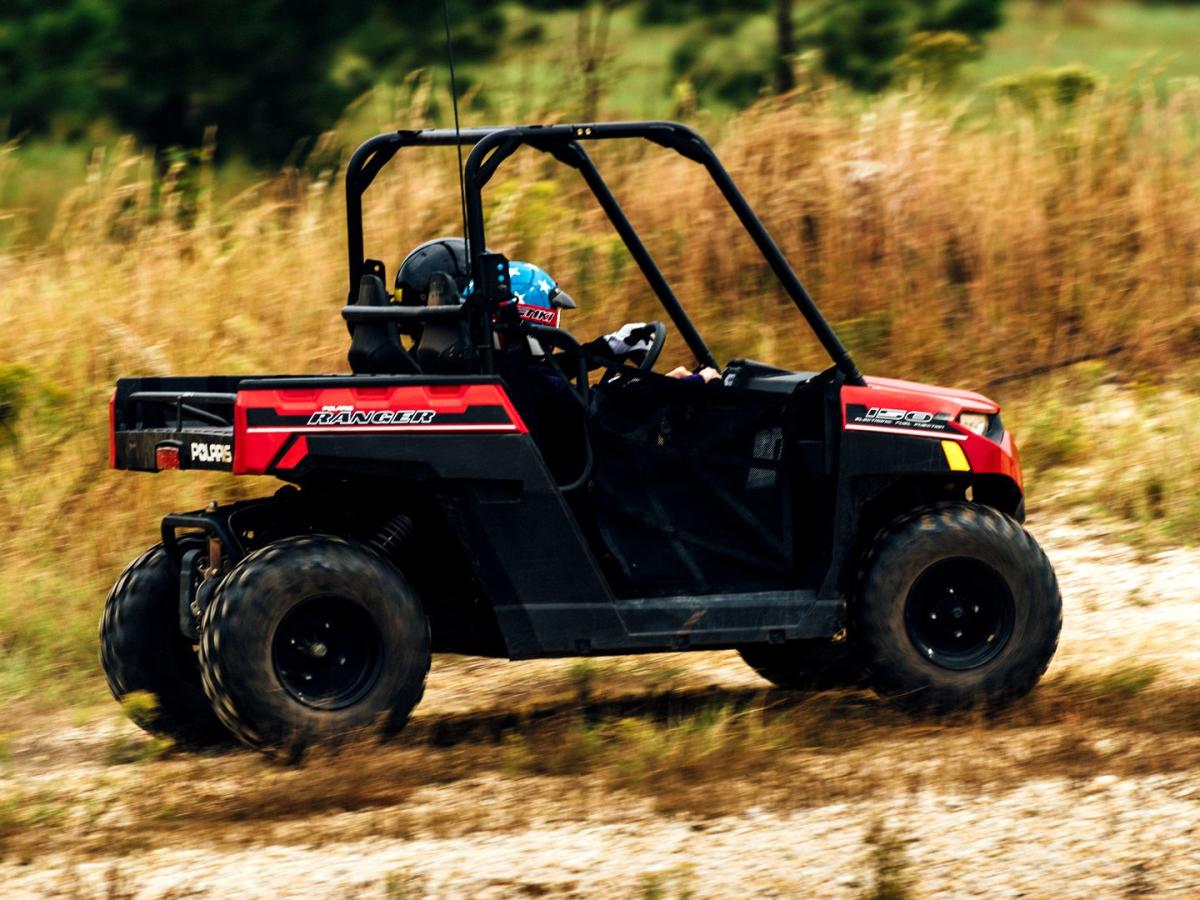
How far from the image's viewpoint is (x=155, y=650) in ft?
19.1

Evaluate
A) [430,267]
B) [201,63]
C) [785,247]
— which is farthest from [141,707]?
[201,63]

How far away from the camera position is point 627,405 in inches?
226

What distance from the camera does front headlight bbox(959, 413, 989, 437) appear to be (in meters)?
5.73

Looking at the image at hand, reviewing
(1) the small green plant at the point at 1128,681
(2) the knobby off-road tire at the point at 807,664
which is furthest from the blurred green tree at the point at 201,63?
(1) the small green plant at the point at 1128,681

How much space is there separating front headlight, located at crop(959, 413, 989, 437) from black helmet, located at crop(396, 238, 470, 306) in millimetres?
1545

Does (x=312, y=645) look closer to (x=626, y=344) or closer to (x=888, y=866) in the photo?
(x=626, y=344)

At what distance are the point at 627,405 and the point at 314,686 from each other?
1251 millimetres

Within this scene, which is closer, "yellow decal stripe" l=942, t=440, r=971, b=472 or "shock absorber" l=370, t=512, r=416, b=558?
"shock absorber" l=370, t=512, r=416, b=558

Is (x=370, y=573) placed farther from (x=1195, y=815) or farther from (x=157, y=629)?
(x=1195, y=815)

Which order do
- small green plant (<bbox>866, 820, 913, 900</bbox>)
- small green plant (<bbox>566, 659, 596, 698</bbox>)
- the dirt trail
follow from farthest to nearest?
1. small green plant (<bbox>566, 659, 596, 698</bbox>)
2. the dirt trail
3. small green plant (<bbox>866, 820, 913, 900</bbox>)

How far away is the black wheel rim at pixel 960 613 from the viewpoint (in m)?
5.68

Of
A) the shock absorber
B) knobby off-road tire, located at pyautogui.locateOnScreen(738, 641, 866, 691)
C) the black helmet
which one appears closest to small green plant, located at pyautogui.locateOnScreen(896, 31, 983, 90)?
knobby off-road tire, located at pyautogui.locateOnScreen(738, 641, 866, 691)

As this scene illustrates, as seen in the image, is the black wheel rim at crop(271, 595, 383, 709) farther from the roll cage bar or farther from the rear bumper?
the roll cage bar

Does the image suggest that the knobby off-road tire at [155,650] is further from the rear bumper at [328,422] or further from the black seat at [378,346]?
the black seat at [378,346]
